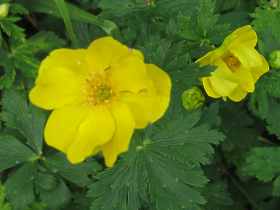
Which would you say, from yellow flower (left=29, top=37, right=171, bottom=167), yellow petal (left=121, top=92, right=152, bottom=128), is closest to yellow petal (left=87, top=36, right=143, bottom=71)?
yellow flower (left=29, top=37, right=171, bottom=167)

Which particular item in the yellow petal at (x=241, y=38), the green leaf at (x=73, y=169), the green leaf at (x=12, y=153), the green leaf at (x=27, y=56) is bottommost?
the green leaf at (x=73, y=169)

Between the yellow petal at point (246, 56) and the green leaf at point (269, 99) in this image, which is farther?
the green leaf at point (269, 99)

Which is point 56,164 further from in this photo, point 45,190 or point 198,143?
point 198,143

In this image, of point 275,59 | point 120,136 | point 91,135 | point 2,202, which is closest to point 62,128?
point 91,135

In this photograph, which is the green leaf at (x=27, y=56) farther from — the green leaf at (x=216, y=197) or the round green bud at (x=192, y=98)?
the green leaf at (x=216, y=197)

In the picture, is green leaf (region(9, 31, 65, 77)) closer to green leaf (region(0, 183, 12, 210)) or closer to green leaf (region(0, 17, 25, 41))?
green leaf (region(0, 17, 25, 41))

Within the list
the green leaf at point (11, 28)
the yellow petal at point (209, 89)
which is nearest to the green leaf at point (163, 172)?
the yellow petal at point (209, 89)
